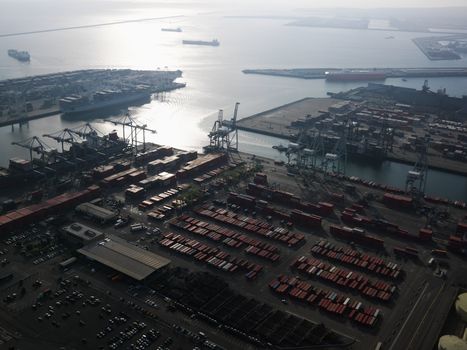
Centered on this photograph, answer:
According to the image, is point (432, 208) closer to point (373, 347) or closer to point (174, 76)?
point (373, 347)

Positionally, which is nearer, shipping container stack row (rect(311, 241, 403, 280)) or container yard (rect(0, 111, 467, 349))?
container yard (rect(0, 111, 467, 349))

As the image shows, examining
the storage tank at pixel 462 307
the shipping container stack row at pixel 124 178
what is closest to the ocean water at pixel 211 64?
the shipping container stack row at pixel 124 178

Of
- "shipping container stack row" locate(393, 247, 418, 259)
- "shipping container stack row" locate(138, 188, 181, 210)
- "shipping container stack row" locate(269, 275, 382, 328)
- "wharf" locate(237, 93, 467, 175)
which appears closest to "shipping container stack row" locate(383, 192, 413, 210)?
"shipping container stack row" locate(393, 247, 418, 259)

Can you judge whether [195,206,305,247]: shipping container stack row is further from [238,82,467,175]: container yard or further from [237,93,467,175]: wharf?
[237,93,467,175]: wharf

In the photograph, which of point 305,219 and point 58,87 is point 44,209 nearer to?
point 305,219

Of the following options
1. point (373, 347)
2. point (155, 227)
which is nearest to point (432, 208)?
point (373, 347)

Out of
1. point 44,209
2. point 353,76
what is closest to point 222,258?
point 44,209
